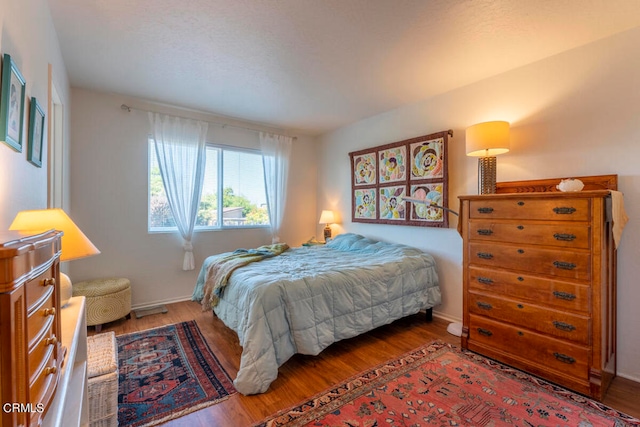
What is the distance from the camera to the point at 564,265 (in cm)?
193

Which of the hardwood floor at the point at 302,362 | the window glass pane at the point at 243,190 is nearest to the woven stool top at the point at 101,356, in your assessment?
the hardwood floor at the point at 302,362

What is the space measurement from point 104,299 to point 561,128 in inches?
174

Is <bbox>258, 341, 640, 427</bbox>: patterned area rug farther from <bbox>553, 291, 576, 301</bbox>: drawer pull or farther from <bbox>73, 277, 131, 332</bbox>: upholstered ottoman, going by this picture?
<bbox>73, 277, 131, 332</bbox>: upholstered ottoman

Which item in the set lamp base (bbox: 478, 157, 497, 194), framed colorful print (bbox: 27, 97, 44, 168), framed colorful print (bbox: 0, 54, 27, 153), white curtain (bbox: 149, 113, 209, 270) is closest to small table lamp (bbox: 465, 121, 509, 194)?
lamp base (bbox: 478, 157, 497, 194)

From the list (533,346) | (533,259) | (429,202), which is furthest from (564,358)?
(429,202)

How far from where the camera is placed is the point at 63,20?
200cm

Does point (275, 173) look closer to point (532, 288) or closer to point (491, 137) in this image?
point (491, 137)

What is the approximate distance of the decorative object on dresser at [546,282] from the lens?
183cm

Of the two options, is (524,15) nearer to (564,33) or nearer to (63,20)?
(564,33)

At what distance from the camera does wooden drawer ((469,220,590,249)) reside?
188cm

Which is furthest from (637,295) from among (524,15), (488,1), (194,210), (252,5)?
(194,210)

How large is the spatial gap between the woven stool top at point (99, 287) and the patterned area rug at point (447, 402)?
7.21ft

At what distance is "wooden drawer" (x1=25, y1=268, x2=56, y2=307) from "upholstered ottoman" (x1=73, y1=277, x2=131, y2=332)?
2.50 m

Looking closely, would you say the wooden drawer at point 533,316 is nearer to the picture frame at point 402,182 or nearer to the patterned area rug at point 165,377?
the picture frame at point 402,182
